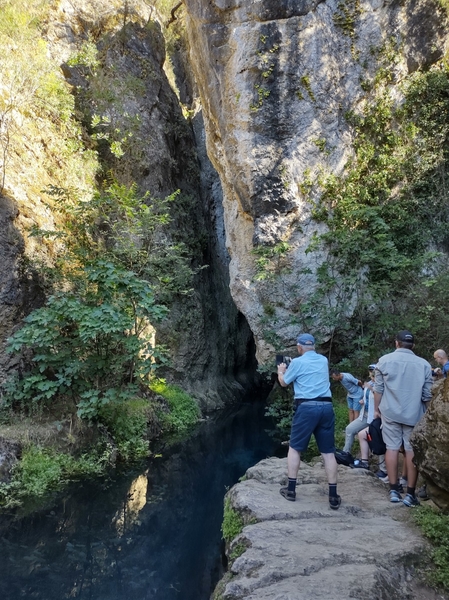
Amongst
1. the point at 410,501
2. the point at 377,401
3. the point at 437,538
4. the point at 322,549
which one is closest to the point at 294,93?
the point at 377,401

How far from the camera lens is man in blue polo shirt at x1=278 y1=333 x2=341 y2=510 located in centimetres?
443

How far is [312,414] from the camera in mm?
4410

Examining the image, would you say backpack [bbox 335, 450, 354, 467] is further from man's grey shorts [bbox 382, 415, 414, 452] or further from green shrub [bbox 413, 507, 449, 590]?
green shrub [bbox 413, 507, 449, 590]

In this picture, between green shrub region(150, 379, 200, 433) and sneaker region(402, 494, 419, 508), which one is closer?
sneaker region(402, 494, 419, 508)

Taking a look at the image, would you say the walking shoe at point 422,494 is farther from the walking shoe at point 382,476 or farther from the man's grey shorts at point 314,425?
the man's grey shorts at point 314,425

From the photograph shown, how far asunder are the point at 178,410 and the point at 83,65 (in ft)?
34.8

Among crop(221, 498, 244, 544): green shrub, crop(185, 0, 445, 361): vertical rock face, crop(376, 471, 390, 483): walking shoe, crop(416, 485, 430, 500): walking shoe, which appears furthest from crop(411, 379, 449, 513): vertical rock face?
crop(185, 0, 445, 361): vertical rock face

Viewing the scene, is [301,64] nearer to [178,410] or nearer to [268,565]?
[178,410]

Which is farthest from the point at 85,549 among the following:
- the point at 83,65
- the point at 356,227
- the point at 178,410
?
the point at 83,65

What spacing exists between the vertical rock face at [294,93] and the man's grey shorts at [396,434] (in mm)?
5475

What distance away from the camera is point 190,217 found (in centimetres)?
1555

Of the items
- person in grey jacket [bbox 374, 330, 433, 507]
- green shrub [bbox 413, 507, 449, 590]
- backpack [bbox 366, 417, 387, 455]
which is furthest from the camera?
backpack [bbox 366, 417, 387, 455]

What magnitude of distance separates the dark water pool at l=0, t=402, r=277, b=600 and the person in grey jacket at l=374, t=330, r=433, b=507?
221cm

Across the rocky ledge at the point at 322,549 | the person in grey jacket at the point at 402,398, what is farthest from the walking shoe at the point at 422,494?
the rocky ledge at the point at 322,549
